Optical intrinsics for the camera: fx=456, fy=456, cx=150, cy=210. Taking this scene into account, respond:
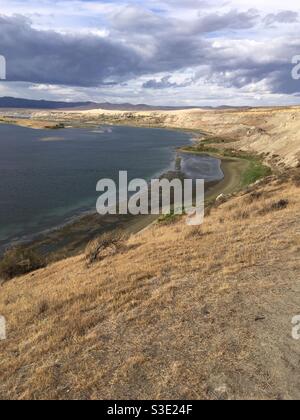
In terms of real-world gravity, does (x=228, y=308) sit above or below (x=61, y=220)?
above

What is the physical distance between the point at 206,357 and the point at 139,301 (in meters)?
3.33

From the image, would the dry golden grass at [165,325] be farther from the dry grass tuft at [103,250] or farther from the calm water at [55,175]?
the calm water at [55,175]

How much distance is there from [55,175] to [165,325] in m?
49.5

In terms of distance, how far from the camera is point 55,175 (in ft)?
190

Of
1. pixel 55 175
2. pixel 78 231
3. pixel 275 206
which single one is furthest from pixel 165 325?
pixel 55 175

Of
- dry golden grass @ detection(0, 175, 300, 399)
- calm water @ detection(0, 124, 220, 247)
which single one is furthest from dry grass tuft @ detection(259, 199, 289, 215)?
calm water @ detection(0, 124, 220, 247)

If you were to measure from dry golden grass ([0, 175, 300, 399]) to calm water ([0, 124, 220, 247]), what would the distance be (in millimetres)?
17515

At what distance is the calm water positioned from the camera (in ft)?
118

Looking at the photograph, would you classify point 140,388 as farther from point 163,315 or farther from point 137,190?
point 137,190

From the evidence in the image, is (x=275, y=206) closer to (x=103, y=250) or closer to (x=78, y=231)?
(x=103, y=250)

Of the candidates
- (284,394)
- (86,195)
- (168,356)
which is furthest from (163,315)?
(86,195)

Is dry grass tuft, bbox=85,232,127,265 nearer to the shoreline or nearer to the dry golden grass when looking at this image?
the dry golden grass

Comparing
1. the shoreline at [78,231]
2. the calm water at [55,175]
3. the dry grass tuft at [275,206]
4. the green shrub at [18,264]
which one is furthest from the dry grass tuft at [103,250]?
the calm water at [55,175]

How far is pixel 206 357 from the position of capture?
355 inches
